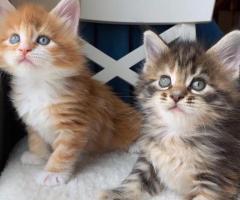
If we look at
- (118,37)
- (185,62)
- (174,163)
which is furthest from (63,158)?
(118,37)

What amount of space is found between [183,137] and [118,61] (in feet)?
1.65

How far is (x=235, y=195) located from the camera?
3.34ft

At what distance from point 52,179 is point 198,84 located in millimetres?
446

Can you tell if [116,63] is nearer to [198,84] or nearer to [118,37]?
[118,37]

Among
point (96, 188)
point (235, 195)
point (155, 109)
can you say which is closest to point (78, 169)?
point (96, 188)

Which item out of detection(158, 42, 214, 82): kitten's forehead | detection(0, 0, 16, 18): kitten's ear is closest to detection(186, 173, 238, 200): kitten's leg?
detection(158, 42, 214, 82): kitten's forehead

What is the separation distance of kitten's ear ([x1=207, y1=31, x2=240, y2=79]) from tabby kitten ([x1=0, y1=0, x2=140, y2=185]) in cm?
36

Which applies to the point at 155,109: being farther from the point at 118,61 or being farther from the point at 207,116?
the point at 118,61

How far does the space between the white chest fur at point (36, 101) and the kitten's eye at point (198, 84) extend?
1.21 ft

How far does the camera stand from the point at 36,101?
45.6 inches

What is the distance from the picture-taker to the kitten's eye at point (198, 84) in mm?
972

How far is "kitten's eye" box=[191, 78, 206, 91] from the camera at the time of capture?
3.19ft

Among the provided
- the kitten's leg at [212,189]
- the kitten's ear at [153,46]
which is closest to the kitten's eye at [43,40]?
the kitten's ear at [153,46]

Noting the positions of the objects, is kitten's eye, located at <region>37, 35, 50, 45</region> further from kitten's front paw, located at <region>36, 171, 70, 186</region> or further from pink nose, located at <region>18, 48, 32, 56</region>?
kitten's front paw, located at <region>36, 171, 70, 186</region>
